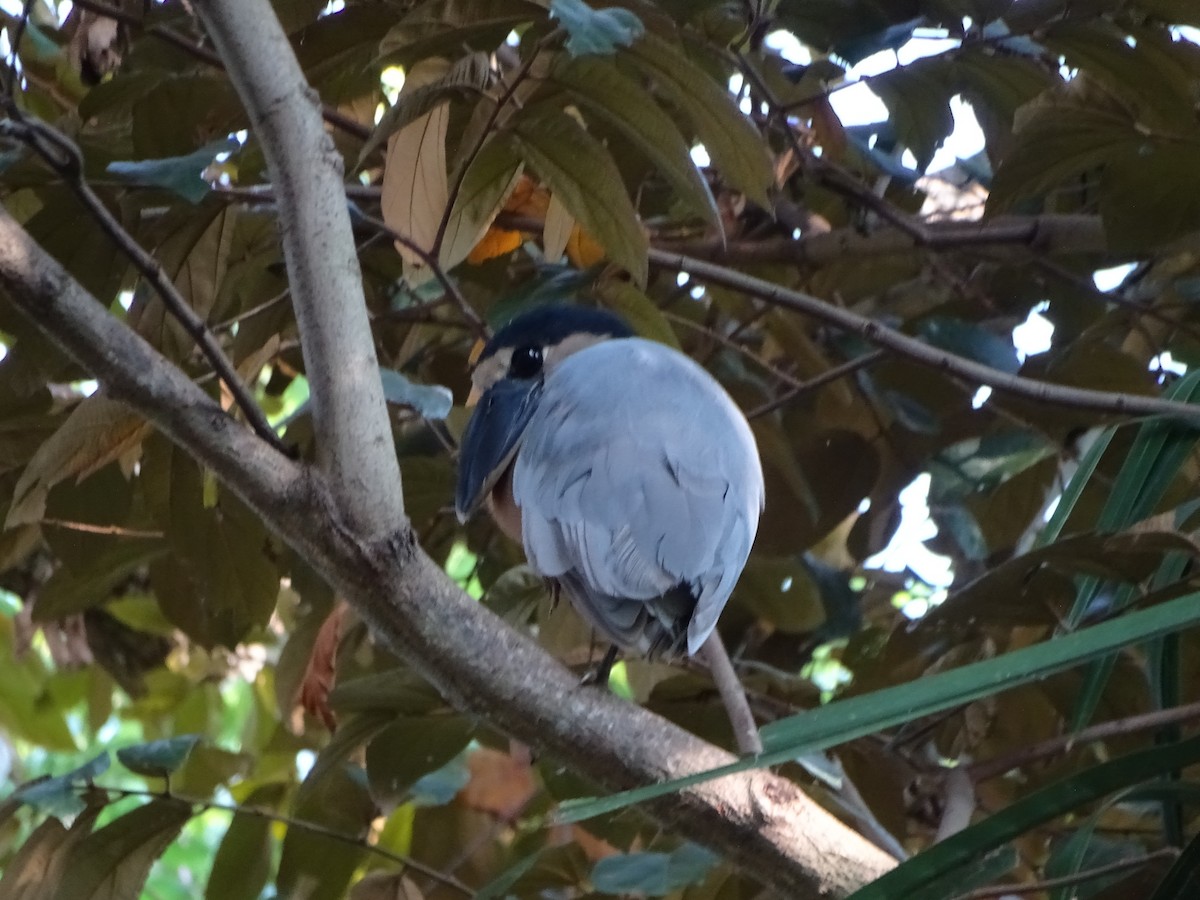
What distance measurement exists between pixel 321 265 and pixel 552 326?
1.71 feet

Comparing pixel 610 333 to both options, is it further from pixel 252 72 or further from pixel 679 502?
pixel 252 72

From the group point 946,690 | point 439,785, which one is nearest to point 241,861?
point 439,785

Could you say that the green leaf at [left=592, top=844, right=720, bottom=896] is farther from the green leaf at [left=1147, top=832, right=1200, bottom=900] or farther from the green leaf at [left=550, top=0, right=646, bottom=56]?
the green leaf at [left=550, top=0, right=646, bottom=56]

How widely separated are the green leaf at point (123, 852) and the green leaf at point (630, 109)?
2.63 ft

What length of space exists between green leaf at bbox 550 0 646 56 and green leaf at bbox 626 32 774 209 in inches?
6.9

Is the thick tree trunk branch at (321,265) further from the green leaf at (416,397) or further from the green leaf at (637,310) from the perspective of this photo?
the green leaf at (637,310)

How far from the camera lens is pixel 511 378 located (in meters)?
1.40

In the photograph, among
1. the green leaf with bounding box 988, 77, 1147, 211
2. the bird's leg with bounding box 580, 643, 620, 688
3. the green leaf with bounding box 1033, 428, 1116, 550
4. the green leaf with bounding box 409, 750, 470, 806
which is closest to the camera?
the bird's leg with bounding box 580, 643, 620, 688

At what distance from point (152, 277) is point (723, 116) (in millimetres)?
565

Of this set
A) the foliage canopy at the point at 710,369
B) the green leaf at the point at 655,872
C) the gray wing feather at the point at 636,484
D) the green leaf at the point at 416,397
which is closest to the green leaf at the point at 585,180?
the foliage canopy at the point at 710,369

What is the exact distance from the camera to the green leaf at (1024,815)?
0.78m

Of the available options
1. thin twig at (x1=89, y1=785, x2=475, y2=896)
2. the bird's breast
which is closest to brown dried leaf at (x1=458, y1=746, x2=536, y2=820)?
thin twig at (x1=89, y1=785, x2=475, y2=896)

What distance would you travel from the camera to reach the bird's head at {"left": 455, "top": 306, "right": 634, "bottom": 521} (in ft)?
4.19

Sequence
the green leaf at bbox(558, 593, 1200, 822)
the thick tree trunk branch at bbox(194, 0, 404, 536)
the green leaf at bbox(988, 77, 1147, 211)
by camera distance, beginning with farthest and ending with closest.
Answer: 1. the green leaf at bbox(988, 77, 1147, 211)
2. the thick tree trunk branch at bbox(194, 0, 404, 536)
3. the green leaf at bbox(558, 593, 1200, 822)
